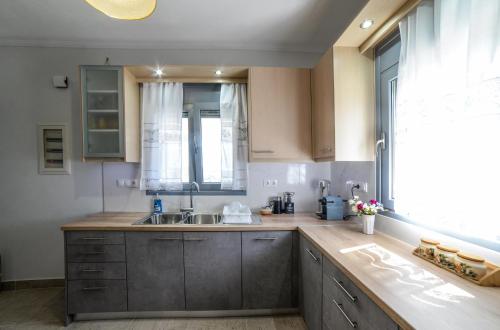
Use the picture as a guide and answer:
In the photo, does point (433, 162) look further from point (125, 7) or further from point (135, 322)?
point (135, 322)

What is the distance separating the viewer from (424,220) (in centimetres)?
141

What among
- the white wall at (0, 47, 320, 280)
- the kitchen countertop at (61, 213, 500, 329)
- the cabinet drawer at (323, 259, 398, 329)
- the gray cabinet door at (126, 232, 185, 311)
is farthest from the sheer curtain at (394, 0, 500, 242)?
the gray cabinet door at (126, 232, 185, 311)

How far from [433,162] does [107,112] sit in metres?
2.72

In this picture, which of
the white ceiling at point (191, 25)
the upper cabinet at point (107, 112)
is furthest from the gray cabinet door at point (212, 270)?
the white ceiling at point (191, 25)

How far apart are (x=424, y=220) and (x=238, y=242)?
1350 mm

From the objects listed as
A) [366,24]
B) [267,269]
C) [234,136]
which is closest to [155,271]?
[267,269]

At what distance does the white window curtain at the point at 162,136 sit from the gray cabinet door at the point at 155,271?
2.10 feet

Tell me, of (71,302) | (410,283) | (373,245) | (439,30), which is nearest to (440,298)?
(410,283)

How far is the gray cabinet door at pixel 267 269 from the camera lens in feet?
6.56

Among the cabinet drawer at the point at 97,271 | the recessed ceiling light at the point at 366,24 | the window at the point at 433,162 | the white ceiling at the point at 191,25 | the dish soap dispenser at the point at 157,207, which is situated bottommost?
the cabinet drawer at the point at 97,271

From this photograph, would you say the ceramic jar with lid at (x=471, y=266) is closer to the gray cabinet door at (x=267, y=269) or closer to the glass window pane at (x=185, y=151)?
the gray cabinet door at (x=267, y=269)

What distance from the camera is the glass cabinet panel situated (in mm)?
2254

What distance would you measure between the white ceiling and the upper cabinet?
1.46 feet

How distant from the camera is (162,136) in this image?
8.12ft
